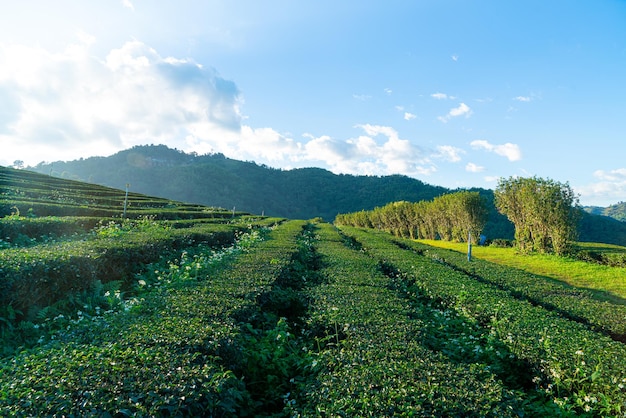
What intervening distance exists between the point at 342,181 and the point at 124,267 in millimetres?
147191

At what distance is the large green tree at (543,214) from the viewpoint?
25078 mm

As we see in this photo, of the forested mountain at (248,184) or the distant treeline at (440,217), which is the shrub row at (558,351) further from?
the forested mountain at (248,184)

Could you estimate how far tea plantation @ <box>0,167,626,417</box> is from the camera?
3.67 m

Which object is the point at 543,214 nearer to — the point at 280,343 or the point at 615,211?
the point at 280,343

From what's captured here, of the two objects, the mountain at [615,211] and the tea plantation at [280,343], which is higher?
the mountain at [615,211]

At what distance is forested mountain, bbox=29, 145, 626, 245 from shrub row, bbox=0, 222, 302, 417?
343 feet

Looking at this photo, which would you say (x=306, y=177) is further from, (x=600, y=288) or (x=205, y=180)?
(x=600, y=288)

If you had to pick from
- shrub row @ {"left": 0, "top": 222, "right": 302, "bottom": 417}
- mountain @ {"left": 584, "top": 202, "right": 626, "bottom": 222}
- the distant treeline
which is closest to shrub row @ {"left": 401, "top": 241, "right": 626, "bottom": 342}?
shrub row @ {"left": 0, "top": 222, "right": 302, "bottom": 417}

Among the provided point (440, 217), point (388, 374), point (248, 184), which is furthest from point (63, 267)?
point (248, 184)

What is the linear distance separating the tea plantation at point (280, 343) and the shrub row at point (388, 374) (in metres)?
0.02

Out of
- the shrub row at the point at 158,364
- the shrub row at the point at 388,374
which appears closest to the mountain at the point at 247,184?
the shrub row at the point at 158,364

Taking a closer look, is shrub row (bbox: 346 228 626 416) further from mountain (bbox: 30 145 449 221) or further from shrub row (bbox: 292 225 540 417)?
mountain (bbox: 30 145 449 221)

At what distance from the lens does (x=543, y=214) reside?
26.0 m

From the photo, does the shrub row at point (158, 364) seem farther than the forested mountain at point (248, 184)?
No
